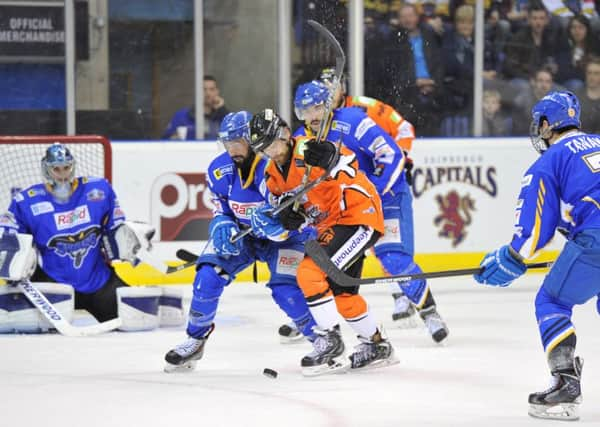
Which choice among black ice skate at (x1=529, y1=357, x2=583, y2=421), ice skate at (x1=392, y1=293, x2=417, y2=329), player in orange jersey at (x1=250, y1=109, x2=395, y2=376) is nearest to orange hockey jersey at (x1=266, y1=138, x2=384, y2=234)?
player in orange jersey at (x1=250, y1=109, x2=395, y2=376)

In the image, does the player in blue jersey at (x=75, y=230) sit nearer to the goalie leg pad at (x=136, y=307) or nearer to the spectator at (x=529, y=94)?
the goalie leg pad at (x=136, y=307)

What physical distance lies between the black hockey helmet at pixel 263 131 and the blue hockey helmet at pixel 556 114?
87cm

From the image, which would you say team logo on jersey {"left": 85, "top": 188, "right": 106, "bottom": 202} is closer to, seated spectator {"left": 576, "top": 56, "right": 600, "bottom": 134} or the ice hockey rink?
the ice hockey rink

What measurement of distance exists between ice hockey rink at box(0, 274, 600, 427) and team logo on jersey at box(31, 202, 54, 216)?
558 mm

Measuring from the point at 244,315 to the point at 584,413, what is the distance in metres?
2.64

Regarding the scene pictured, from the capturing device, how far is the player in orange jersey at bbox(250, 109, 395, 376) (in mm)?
4191

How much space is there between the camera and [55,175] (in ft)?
18.3

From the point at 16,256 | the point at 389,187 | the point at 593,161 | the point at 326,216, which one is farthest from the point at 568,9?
the point at 593,161

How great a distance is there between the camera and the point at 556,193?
3500 millimetres

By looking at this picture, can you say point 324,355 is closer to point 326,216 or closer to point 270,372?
point 270,372

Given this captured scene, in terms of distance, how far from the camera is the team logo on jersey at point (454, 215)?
24.2 ft

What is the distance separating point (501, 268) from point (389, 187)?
1809 millimetres

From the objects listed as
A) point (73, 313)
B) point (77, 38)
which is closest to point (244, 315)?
point (73, 313)

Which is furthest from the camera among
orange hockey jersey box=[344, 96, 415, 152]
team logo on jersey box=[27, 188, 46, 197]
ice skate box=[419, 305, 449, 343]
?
orange hockey jersey box=[344, 96, 415, 152]
